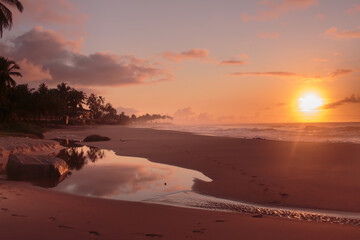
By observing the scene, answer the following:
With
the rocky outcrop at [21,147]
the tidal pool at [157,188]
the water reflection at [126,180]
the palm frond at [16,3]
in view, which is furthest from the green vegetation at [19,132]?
the tidal pool at [157,188]

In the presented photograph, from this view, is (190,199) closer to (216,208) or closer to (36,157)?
(216,208)

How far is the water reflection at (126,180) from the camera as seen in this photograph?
24.2ft

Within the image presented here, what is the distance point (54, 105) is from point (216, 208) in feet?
238

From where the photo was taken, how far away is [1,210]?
4711 millimetres

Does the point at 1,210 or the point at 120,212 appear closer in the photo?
the point at 1,210

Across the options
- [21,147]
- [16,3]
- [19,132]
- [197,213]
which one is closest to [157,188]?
[197,213]

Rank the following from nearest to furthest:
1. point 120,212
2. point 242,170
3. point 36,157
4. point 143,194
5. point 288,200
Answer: point 120,212
point 288,200
point 143,194
point 36,157
point 242,170

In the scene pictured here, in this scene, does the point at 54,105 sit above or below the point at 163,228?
above

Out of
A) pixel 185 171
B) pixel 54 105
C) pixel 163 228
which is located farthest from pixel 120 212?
pixel 54 105

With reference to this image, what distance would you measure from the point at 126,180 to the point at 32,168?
11.2 ft

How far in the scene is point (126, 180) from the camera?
908 centimetres

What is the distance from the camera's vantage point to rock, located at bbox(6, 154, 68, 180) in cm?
894

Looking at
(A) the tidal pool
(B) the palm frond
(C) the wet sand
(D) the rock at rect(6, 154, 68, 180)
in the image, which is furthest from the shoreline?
(B) the palm frond

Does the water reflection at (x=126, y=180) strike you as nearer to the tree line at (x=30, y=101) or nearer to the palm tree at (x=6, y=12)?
the palm tree at (x=6, y=12)
